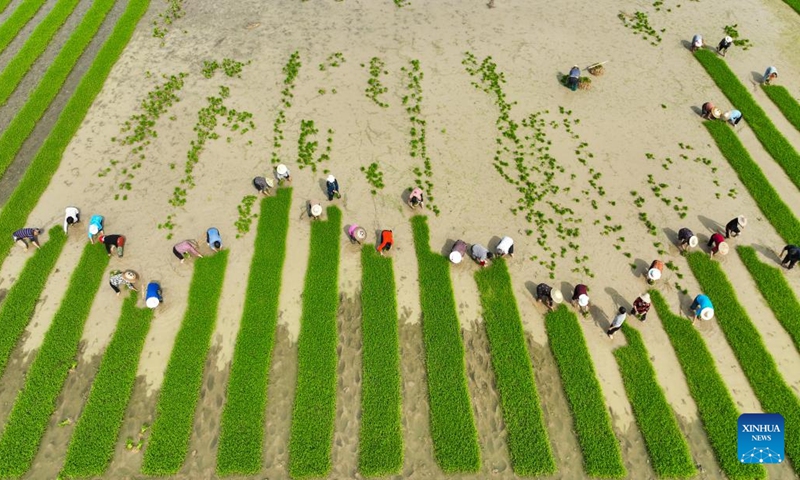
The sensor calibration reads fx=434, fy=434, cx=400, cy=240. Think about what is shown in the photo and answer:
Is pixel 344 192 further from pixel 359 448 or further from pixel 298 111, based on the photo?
pixel 359 448

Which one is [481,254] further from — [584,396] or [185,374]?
[185,374]

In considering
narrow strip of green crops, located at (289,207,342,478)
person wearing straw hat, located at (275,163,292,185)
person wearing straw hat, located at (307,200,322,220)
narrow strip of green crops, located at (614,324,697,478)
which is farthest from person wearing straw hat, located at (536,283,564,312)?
person wearing straw hat, located at (275,163,292,185)

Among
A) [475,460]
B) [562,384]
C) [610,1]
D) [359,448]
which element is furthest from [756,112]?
[359,448]

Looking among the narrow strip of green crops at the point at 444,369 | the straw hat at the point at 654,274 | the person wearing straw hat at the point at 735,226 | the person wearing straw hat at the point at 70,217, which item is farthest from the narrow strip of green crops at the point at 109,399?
the person wearing straw hat at the point at 735,226

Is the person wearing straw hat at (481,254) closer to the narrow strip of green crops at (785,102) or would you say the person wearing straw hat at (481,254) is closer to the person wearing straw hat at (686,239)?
the person wearing straw hat at (686,239)

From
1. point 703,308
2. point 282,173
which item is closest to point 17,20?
point 282,173
